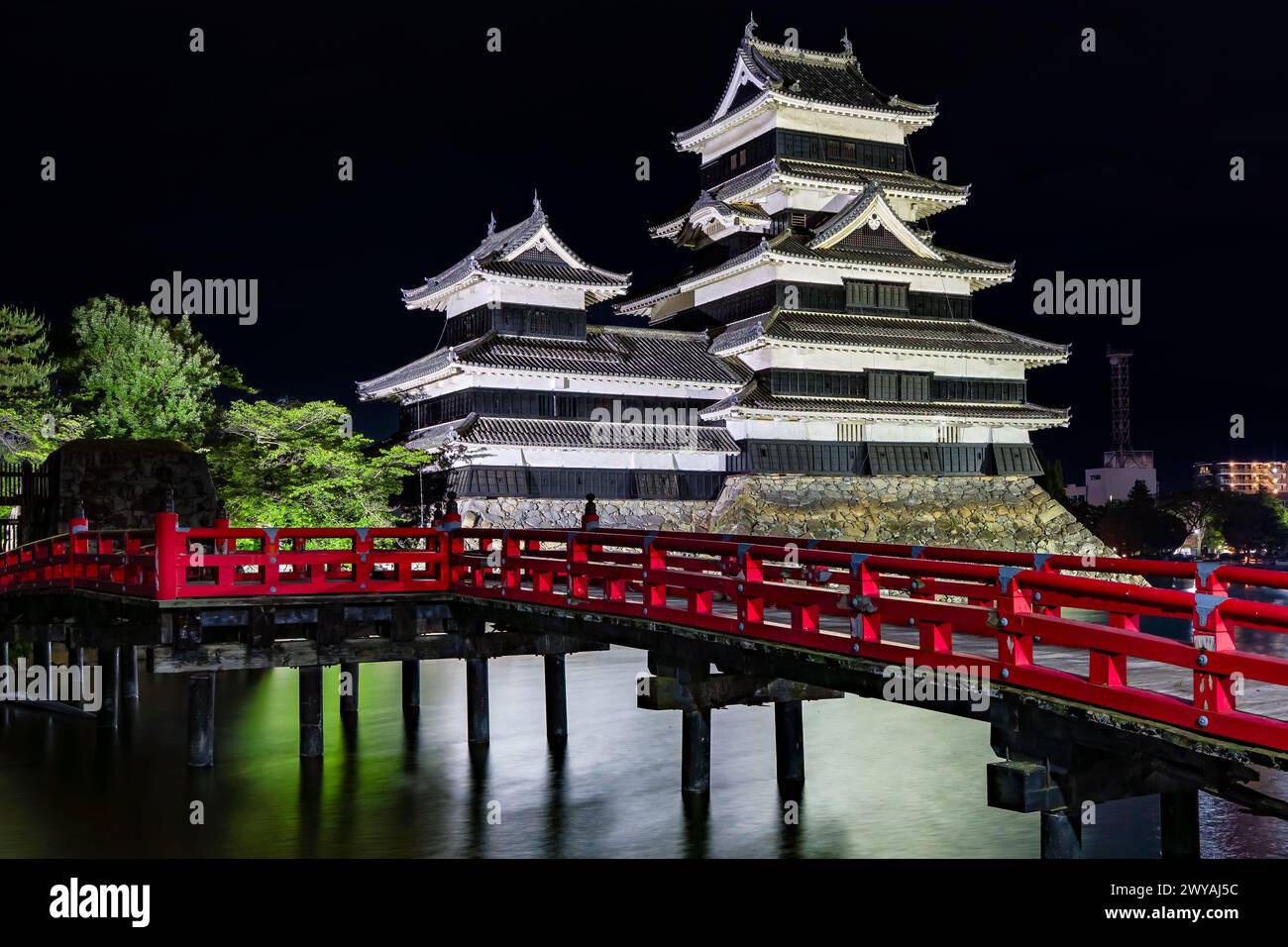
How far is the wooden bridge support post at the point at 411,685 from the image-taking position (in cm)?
2952

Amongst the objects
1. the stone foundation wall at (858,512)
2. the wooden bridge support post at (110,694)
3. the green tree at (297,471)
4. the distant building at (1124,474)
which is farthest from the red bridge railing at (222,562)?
the distant building at (1124,474)

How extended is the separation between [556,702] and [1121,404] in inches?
4764

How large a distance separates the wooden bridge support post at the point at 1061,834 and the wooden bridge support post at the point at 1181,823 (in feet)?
5.45

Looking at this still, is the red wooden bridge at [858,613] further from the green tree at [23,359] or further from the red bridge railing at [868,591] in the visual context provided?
the green tree at [23,359]

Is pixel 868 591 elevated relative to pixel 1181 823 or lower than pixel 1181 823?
elevated

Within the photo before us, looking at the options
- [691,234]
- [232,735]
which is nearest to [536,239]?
[691,234]

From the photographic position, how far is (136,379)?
45312 millimetres

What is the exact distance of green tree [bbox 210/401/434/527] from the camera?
40.8 m

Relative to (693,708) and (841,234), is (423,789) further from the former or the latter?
(841,234)

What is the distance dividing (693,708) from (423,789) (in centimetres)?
737

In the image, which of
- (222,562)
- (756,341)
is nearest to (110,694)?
(222,562)

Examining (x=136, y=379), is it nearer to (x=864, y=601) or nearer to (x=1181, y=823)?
(x=864, y=601)

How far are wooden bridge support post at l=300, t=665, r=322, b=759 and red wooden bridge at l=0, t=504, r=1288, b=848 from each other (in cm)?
9
